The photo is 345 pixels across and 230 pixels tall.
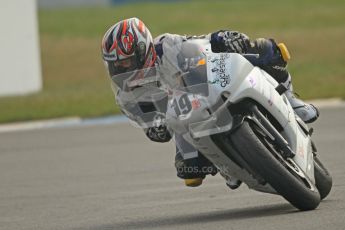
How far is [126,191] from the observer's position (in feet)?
29.8

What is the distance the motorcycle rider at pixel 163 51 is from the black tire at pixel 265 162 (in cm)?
51

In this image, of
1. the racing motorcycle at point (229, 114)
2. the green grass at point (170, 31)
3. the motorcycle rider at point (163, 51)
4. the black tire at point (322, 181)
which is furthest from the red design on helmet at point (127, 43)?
the green grass at point (170, 31)

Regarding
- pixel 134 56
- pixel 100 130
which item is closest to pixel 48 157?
pixel 100 130

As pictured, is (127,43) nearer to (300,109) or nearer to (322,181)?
(300,109)

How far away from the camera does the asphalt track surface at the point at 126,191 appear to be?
6895 mm

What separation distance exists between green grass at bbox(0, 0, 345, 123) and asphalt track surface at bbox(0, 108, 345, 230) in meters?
4.09

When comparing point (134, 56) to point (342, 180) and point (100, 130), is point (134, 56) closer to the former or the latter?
point (342, 180)

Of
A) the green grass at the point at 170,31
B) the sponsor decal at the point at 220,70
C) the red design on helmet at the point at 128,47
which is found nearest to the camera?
the sponsor decal at the point at 220,70

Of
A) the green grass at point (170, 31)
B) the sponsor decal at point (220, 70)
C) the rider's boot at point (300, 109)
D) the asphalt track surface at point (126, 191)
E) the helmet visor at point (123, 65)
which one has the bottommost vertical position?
the green grass at point (170, 31)

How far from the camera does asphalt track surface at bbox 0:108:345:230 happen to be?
6895mm

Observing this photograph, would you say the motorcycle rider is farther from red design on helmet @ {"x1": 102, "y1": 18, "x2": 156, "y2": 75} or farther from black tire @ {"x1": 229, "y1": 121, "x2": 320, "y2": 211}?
black tire @ {"x1": 229, "y1": 121, "x2": 320, "y2": 211}

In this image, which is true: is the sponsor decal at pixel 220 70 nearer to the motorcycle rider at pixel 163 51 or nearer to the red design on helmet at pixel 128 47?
the motorcycle rider at pixel 163 51

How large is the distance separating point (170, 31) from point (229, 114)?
26.2 m

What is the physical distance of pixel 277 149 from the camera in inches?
260
